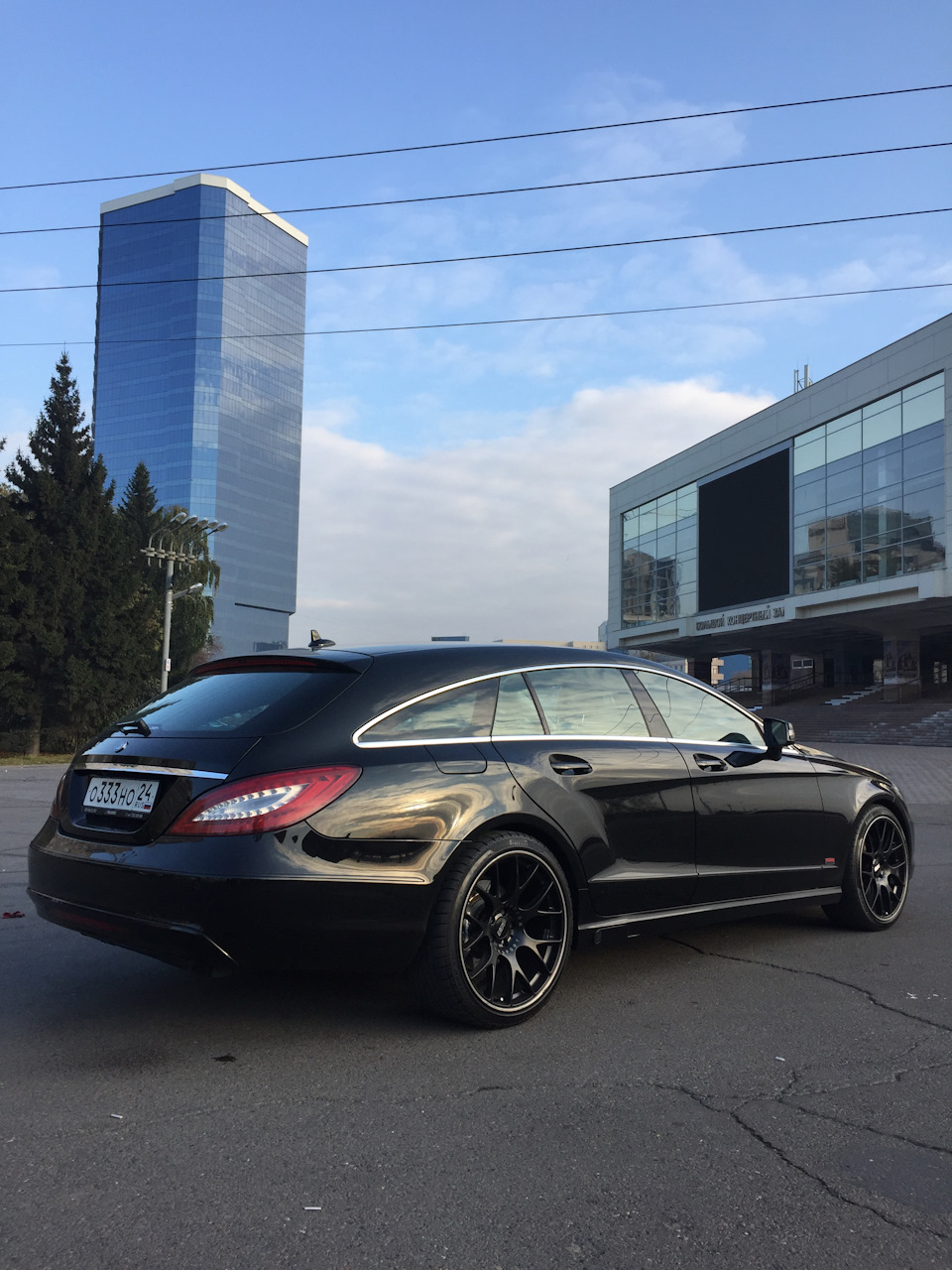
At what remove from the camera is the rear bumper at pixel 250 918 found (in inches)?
136

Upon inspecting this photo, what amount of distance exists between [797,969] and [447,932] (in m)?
2.05

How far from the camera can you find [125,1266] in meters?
2.21

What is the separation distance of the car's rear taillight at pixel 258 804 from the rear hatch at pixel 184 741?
2.1 inches

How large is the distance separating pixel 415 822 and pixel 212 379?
6412 inches

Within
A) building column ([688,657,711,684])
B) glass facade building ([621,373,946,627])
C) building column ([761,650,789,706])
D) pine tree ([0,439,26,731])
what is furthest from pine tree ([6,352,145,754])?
building column ([688,657,711,684])

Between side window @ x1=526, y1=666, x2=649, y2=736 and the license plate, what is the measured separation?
5.52 ft

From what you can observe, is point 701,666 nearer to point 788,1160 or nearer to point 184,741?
point 184,741

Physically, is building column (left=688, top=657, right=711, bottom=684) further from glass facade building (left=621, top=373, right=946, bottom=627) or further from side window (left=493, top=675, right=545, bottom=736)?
side window (left=493, top=675, right=545, bottom=736)

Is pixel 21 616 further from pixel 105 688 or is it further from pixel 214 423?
pixel 214 423

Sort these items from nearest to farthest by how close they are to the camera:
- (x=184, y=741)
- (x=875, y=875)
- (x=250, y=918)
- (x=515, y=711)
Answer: (x=250, y=918) → (x=184, y=741) → (x=515, y=711) → (x=875, y=875)

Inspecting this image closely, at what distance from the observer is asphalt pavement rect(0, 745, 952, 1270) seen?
7.72 ft

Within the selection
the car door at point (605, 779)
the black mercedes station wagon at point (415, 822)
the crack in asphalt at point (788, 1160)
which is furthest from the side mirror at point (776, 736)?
the crack in asphalt at point (788, 1160)

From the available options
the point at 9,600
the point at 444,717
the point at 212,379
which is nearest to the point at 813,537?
the point at 9,600

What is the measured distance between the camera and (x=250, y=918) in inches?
136
